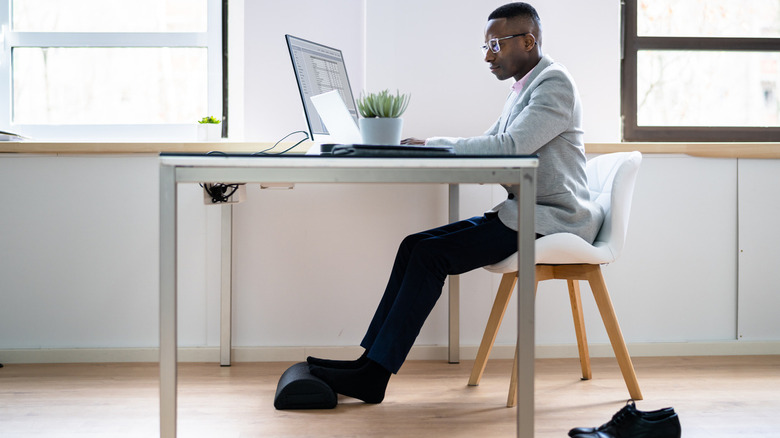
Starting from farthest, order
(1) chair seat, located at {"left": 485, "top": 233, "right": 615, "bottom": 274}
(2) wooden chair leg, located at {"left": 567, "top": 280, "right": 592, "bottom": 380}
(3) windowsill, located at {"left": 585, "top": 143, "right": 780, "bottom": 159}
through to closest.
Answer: (3) windowsill, located at {"left": 585, "top": 143, "right": 780, "bottom": 159} → (2) wooden chair leg, located at {"left": 567, "top": 280, "right": 592, "bottom": 380} → (1) chair seat, located at {"left": 485, "top": 233, "right": 615, "bottom": 274}

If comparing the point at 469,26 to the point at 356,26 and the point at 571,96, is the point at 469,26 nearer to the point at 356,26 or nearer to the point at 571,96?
the point at 356,26

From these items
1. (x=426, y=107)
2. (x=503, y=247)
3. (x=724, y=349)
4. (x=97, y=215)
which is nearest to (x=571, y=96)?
(x=503, y=247)

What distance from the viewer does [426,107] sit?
2.51m

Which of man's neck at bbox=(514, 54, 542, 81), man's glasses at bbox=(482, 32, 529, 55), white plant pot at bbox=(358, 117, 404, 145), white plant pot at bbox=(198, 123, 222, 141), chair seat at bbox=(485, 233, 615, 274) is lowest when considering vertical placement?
chair seat at bbox=(485, 233, 615, 274)

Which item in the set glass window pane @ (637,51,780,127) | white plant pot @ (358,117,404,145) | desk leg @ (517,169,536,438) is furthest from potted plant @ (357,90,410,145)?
glass window pane @ (637,51,780,127)

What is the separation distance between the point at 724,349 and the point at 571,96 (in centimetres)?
139

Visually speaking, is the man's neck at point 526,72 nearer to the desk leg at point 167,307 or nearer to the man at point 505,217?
the man at point 505,217

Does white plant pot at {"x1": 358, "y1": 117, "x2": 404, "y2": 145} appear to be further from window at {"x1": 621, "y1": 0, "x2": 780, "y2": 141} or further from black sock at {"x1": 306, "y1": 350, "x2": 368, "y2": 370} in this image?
window at {"x1": 621, "y1": 0, "x2": 780, "y2": 141}

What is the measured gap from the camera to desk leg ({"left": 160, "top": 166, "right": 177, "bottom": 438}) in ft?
4.26

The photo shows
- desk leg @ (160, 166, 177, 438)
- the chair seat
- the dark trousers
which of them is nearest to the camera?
desk leg @ (160, 166, 177, 438)

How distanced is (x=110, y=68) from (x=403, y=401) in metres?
1.87

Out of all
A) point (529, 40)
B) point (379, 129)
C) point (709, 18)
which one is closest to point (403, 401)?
point (379, 129)

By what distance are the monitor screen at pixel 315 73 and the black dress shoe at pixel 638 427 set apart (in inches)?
42.1

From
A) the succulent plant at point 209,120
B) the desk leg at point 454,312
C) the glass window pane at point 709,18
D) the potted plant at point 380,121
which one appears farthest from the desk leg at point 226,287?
the glass window pane at point 709,18
